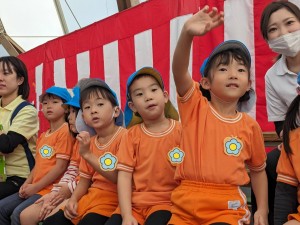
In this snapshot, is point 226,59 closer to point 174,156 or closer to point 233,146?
point 233,146

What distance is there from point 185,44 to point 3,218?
159 cm

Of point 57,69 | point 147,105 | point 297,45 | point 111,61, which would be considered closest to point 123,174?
point 147,105

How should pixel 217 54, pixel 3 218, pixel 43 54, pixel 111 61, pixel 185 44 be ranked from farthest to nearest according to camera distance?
pixel 43 54 → pixel 111 61 → pixel 3 218 → pixel 217 54 → pixel 185 44

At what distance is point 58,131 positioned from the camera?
2.50 m

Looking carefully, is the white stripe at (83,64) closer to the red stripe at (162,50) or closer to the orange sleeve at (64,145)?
the red stripe at (162,50)

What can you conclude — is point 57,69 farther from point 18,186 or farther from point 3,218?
point 3,218

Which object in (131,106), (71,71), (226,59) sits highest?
(71,71)

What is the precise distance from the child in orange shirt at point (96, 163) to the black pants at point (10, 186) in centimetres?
70

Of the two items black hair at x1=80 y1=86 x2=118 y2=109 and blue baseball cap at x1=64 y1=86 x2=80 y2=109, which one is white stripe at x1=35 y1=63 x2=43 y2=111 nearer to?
blue baseball cap at x1=64 y1=86 x2=80 y2=109

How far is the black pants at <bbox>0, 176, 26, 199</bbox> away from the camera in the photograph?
2.51 metres

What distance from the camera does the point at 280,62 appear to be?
1939 millimetres

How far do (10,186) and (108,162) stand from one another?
997mm

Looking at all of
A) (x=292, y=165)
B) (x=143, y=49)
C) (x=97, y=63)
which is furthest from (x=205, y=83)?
(x=97, y=63)

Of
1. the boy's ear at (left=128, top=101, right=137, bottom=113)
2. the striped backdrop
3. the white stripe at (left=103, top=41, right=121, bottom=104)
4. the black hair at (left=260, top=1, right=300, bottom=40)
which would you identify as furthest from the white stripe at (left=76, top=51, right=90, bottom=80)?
the black hair at (left=260, top=1, right=300, bottom=40)
